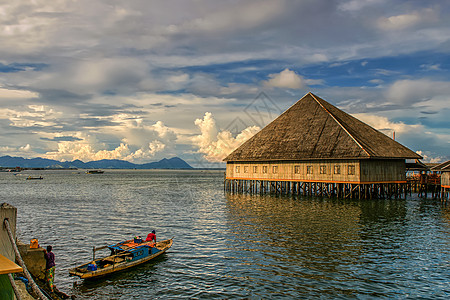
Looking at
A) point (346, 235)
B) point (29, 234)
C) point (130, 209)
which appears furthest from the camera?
point (130, 209)


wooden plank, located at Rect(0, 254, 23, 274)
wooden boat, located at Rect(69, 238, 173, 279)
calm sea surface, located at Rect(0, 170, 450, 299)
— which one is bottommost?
calm sea surface, located at Rect(0, 170, 450, 299)

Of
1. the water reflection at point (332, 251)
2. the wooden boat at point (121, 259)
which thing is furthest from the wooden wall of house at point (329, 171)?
the wooden boat at point (121, 259)

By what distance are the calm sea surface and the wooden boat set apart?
456 millimetres

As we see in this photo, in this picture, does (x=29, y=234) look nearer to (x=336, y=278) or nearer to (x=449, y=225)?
(x=336, y=278)

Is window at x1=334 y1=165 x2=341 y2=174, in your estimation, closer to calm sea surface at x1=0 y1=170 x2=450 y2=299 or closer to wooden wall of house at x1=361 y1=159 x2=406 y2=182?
wooden wall of house at x1=361 y1=159 x2=406 y2=182

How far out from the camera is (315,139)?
171 feet

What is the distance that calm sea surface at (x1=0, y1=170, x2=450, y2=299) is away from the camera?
15.5m

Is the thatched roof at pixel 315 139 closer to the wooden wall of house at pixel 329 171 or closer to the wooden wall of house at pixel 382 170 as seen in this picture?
the wooden wall of house at pixel 382 170

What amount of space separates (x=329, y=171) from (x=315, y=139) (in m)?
6.02

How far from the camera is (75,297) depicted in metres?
14.9

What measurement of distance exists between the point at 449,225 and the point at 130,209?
3371 centimetres

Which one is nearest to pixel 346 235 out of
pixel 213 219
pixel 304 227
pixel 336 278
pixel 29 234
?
pixel 304 227

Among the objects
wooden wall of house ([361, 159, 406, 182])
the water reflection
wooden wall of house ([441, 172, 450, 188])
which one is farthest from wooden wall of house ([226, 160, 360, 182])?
wooden wall of house ([441, 172, 450, 188])

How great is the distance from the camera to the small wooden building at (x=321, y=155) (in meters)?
46.4
